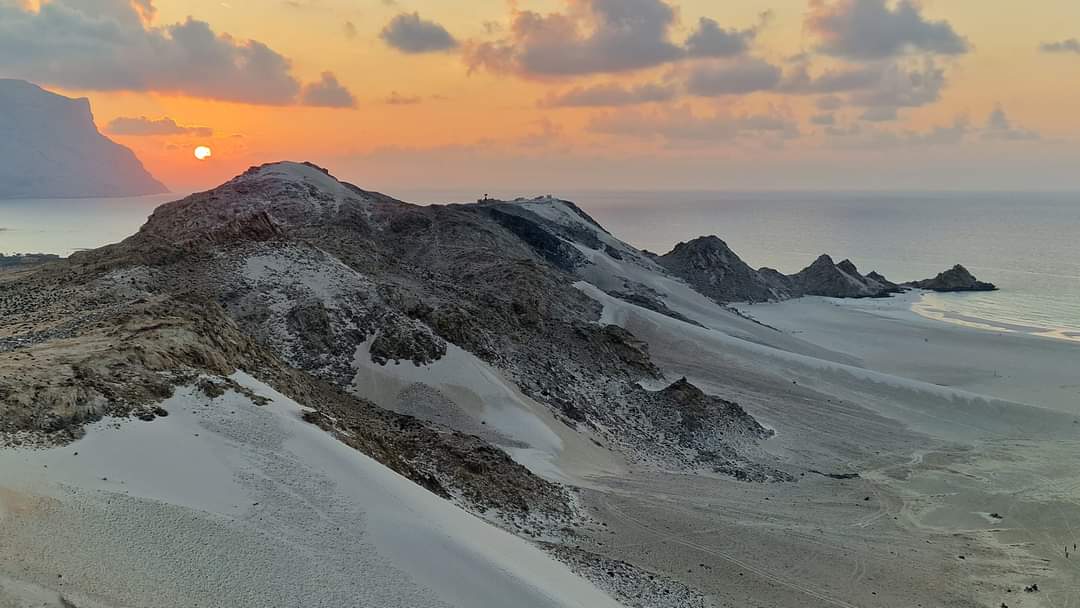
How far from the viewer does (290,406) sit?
1830 centimetres

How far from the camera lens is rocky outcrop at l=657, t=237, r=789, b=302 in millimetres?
81438

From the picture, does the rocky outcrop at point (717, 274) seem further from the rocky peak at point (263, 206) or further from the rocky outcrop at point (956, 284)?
the rocky peak at point (263, 206)

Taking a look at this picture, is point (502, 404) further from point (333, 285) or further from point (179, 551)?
point (179, 551)

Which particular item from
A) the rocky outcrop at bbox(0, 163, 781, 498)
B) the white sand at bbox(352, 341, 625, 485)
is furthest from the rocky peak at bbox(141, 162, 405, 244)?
the white sand at bbox(352, 341, 625, 485)

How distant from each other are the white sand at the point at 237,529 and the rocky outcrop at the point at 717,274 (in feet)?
224

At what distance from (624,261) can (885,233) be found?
140982 mm

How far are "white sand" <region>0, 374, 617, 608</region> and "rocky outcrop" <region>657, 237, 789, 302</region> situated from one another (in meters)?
68.4

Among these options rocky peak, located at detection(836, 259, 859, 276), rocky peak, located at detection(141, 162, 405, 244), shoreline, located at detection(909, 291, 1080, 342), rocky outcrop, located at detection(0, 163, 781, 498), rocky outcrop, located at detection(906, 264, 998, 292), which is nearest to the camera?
rocky outcrop, located at detection(0, 163, 781, 498)

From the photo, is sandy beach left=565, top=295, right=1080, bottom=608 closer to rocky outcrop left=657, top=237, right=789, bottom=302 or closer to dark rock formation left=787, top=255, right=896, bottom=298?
rocky outcrop left=657, top=237, right=789, bottom=302

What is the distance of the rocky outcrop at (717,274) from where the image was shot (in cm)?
8144

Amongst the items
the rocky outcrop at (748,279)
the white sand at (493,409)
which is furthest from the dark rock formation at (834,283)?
the white sand at (493,409)

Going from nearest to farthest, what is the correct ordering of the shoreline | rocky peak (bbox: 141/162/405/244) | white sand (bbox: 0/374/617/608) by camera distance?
white sand (bbox: 0/374/617/608)
rocky peak (bbox: 141/162/405/244)
the shoreline

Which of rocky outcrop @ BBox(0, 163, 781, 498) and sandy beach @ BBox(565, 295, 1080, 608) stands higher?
rocky outcrop @ BBox(0, 163, 781, 498)

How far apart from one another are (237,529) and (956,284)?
10062 cm
